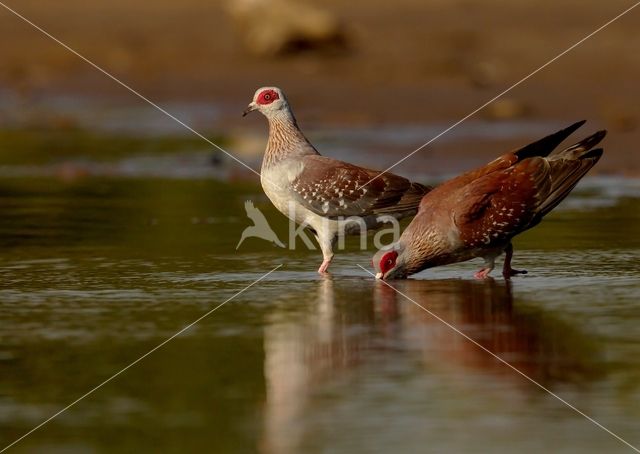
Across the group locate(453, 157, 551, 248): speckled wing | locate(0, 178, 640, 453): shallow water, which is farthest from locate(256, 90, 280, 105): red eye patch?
locate(453, 157, 551, 248): speckled wing

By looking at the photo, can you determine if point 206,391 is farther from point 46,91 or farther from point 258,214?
point 46,91

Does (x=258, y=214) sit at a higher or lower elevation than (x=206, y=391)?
higher

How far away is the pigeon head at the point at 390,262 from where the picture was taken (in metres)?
9.98

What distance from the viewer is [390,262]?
10.0 meters

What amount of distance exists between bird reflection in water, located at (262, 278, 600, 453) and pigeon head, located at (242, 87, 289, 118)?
7.43 feet

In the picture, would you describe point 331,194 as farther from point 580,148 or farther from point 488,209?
point 580,148

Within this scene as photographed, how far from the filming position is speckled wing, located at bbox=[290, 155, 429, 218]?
35.6 ft

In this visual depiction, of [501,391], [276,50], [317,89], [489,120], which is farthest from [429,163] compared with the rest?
[501,391]

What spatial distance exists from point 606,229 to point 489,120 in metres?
7.55

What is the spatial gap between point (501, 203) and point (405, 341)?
2.50 m

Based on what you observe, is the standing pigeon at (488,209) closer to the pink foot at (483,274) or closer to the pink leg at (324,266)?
the pink foot at (483,274)

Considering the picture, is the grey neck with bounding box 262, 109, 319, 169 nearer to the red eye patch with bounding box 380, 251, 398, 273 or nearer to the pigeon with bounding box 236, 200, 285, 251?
the pigeon with bounding box 236, 200, 285, 251

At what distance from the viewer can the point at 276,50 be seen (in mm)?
24656

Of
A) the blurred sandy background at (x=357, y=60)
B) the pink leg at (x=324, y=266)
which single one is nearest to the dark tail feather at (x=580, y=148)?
the pink leg at (x=324, y=266)
